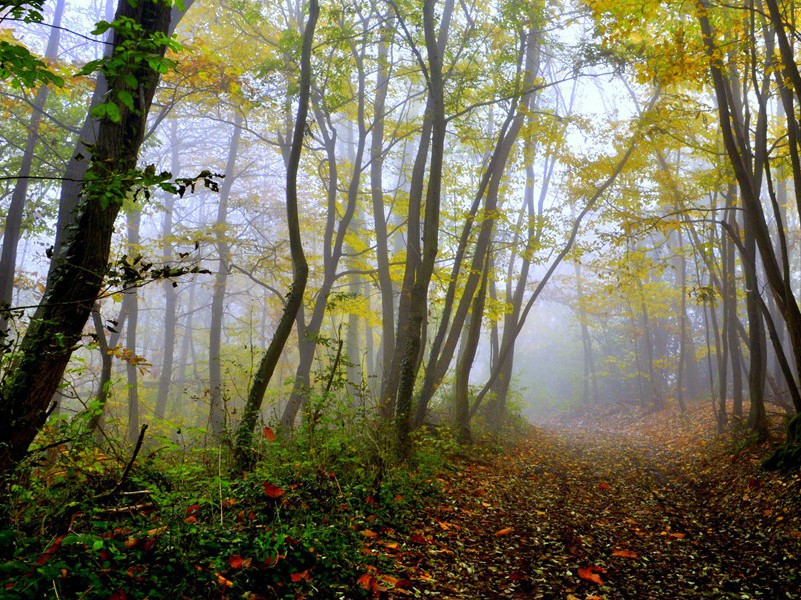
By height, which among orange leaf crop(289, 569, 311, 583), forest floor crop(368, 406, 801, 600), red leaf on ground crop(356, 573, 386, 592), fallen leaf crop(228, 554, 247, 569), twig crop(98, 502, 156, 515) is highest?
twig crop(98, 502, 156, 515)

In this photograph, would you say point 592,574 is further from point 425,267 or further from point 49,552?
point 425,267

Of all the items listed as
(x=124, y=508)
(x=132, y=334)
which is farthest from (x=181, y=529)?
(x=132, y=334)

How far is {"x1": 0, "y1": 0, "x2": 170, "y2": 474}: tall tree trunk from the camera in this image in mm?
3242

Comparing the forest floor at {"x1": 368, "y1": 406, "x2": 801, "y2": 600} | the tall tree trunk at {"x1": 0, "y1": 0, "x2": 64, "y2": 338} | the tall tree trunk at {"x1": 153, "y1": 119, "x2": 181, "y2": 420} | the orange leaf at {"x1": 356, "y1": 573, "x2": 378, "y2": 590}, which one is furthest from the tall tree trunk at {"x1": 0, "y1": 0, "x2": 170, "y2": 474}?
the tall tree trunk at {"x1": 153, "y1": 119, "x2": 181, "y2": 420}

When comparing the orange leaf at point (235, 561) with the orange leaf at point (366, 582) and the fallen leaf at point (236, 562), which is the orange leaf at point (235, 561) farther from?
the orange leaf at point (366, 582)

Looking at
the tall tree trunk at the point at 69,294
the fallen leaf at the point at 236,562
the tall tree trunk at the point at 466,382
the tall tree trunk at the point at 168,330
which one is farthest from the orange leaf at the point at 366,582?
the tall tree trunk at the point at 168,330

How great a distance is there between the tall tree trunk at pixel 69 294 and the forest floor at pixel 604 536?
7.90ft

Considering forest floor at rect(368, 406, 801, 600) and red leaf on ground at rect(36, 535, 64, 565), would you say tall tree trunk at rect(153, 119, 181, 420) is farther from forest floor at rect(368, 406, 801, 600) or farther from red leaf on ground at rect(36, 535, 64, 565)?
red leaf on ground at rect(36, 535, 64, 565)

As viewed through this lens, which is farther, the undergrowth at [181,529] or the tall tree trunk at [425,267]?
the tall tree trunk at [425,267]

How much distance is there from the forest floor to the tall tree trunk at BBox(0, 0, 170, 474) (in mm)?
2407

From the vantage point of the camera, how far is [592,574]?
13.7 feet

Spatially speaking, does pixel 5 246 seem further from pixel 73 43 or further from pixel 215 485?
pixel 73 43

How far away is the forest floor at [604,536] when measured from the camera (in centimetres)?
397

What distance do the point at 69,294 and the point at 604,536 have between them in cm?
518
